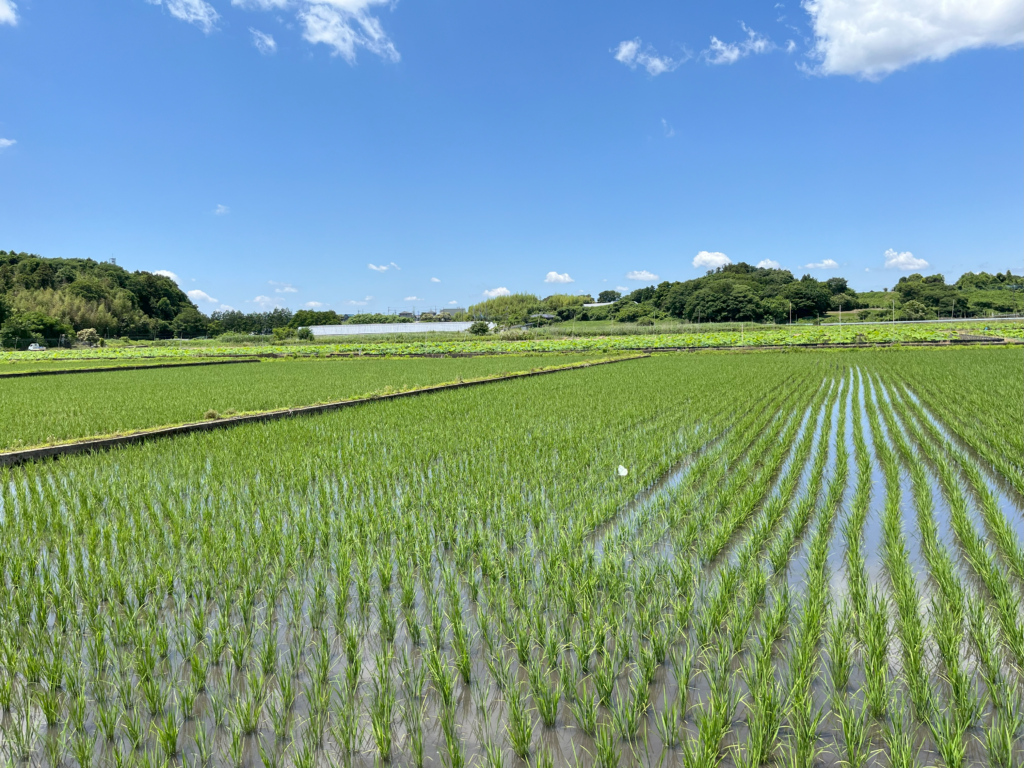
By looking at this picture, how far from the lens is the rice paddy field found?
2.01 meters

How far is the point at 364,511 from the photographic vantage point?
454 cm

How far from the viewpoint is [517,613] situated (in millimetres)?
2842

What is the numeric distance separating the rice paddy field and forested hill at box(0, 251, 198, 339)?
66.3 metres

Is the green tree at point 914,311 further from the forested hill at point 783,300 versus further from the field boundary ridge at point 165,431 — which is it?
the field boundary ridge at point 165,431

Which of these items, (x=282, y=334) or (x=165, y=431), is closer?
(x=165, y=431)

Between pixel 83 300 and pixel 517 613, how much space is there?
8808cm

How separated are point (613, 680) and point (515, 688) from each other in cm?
42

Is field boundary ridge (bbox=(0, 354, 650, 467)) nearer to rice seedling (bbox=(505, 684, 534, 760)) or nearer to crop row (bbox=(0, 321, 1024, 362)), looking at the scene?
rice seedling (bbox=(505, 684, 534, 760))

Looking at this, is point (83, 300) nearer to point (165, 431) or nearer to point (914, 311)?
point (165, 431)

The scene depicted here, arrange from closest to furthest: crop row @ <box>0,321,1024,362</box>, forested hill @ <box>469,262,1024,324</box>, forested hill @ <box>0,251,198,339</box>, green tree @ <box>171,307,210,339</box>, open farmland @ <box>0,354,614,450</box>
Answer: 1. open farmland @ <box>0,354,614,450</box>
2. crop row @ <box>0,321,1024,362</box>
3. forested hill @ <box>0,251,198,339</box>
4. forested hill @ <box>469,262,1024,324</box>
5. green tree @ <box>171,307,210,339</box>

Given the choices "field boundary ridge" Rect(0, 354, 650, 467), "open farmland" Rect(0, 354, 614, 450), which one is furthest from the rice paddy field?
"open farmland" Rect(0, 354, 614, 450)

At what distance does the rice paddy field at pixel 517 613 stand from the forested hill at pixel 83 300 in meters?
66.3

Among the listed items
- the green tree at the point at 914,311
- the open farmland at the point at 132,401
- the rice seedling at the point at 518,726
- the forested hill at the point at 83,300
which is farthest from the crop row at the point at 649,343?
the green tree at the point at 914,311

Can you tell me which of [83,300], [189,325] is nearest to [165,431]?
[83,300]
